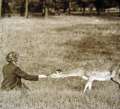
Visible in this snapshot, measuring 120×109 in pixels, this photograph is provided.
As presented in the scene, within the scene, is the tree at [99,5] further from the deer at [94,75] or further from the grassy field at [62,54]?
the deer at [94,75]

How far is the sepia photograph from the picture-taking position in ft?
23.9

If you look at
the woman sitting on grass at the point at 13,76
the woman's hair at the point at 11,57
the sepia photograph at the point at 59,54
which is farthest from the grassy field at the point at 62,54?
the woman's hair at the point at 11,57

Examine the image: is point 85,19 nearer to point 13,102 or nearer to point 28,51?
point 28,51

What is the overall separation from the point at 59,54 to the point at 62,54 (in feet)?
0.13

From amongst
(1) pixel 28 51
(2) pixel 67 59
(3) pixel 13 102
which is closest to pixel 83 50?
(2) pixel 67 59

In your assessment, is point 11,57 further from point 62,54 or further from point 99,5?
point 99,5

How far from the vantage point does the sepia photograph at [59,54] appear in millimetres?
7281

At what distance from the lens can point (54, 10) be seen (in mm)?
8578

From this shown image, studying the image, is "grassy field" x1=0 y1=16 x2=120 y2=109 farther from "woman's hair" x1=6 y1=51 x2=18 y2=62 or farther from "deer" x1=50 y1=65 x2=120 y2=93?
"woman's hair" x1=6 y1=51 x2=18 y2=62

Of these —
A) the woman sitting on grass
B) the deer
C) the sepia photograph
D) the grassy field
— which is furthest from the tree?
the woman sitting on grass

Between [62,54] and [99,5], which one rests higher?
[99,5]

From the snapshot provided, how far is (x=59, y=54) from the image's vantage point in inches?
316

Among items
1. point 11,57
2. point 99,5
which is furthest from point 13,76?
point 99,5

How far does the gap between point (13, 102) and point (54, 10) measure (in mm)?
1896
